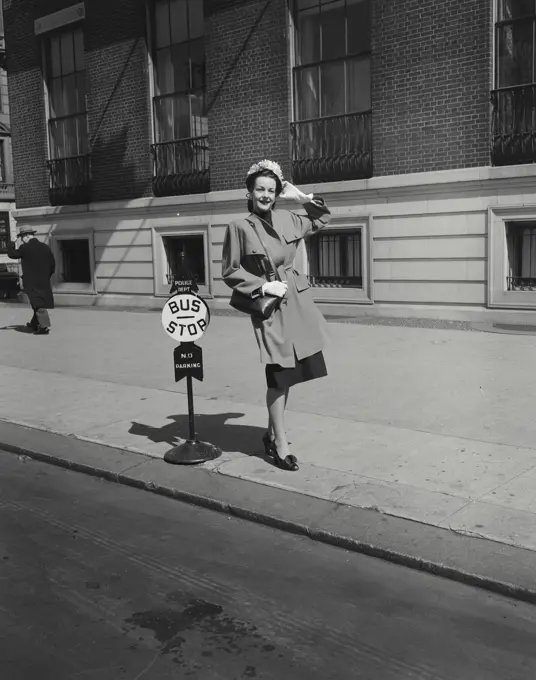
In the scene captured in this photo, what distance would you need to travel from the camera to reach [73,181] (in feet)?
66.5

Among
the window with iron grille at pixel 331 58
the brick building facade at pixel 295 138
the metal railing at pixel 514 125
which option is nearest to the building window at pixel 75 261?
the brick building facade at pixel 295 138

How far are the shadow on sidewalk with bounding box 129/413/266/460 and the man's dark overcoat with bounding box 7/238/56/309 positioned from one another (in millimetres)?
7156

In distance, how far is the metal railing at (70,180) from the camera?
65.3ft

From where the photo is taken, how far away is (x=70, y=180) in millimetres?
20344

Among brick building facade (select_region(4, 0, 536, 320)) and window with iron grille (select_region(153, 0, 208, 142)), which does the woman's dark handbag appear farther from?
window with iron grille (select_region(153, 0, 208, 142))

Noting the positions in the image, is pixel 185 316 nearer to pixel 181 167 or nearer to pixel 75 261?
pixel 181 167

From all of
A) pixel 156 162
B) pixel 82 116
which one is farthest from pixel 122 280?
pixel 82 116

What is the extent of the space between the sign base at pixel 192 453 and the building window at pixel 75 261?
15.2m

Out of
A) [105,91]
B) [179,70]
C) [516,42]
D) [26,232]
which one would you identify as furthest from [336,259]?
[105,91]

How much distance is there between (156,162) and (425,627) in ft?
53.1

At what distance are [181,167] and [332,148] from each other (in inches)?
163

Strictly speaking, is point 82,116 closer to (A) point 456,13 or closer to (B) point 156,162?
(B) point 156,162

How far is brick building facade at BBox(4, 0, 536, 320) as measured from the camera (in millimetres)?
13062

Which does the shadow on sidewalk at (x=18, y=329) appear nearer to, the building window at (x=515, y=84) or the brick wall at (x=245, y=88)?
the brick wall at (x=245, y=88)
